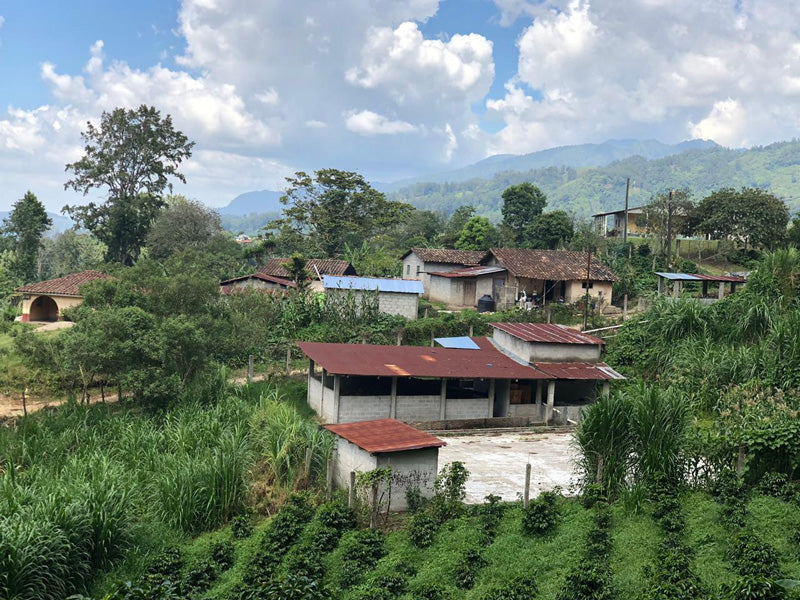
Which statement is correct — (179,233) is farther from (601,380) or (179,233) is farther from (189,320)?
(601,380)

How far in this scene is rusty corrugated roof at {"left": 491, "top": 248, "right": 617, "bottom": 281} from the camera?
35.7 meters

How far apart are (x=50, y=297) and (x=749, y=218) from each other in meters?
43.3

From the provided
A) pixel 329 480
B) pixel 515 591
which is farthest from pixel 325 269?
pixel 515 591

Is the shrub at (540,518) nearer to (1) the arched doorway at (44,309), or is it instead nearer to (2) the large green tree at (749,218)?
(1) the arched doorway at (44,309)

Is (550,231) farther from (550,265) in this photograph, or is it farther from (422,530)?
(422,530)

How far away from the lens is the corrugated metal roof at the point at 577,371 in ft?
67.3

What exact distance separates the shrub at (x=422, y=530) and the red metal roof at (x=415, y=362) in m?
7.40

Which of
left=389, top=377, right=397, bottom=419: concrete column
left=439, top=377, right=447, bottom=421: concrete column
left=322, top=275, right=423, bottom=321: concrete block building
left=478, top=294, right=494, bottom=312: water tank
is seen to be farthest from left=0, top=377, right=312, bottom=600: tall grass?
left=478, top=294, right=494, bottom=312: water tank

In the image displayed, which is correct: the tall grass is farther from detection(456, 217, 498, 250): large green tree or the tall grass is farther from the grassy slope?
detection(456, 217, 498, 250): large green tree

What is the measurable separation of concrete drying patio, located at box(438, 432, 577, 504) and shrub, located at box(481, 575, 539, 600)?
3.83 metres

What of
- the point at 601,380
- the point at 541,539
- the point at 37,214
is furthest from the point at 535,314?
the point at 37,214

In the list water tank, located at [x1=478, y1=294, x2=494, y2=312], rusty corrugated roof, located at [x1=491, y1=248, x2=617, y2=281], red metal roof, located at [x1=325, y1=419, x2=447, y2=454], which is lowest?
red metal roof, located at [x1=325, y1=419, x2=447, y2=454]

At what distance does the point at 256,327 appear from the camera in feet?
68.9

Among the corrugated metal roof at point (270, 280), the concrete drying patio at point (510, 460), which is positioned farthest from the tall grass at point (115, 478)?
the corrugated metal roof at point (270, 280)
